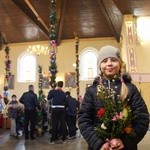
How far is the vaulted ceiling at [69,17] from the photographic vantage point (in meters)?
12.3

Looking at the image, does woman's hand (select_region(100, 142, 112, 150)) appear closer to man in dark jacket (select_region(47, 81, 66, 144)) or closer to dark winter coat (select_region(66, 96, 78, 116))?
man in dark jacket (select_region(47, 81, 66, 144))

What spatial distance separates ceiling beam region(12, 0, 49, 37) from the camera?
1328cm

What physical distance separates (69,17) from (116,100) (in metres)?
13.8

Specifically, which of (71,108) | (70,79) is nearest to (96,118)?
(71,108)

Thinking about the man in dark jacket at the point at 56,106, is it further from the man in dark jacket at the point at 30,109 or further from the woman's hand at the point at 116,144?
the woman's hand at the point at 116,144

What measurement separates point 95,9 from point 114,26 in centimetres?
210

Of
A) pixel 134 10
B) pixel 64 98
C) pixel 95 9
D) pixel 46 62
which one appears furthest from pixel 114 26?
pixel 64 98

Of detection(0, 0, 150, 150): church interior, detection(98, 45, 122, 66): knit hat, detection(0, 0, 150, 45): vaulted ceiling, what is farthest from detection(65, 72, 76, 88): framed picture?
detection(98, 45, 122, 66): knit hat

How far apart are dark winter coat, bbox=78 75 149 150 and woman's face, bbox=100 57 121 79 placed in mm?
54

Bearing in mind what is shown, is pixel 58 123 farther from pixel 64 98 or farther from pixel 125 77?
pixel 125 77

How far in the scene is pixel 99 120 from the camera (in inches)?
68.0

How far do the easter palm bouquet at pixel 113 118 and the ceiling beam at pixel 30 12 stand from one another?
39.9 feet

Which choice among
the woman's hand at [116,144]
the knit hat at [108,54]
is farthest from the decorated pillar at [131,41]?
the woman's hand at [116,144]

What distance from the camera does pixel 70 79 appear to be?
17.7m
